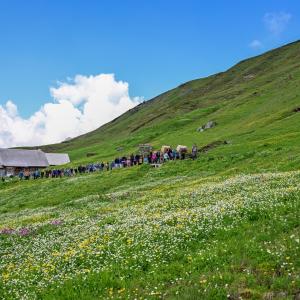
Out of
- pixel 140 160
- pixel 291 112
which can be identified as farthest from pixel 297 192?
pixel 291 112

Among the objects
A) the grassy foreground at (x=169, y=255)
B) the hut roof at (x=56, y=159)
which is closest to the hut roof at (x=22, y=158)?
→ the hut roof at (x=56, y=159)

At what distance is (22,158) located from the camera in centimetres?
14988

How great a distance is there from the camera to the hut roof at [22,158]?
144 metres

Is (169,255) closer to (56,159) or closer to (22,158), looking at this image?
(22,158)

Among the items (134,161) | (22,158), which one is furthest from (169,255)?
(22,158)

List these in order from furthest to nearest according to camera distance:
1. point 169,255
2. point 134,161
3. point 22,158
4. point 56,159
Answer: point 56,159 < point 22,158 < point 134,161 < point 169,255

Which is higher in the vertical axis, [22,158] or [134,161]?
[22,158]

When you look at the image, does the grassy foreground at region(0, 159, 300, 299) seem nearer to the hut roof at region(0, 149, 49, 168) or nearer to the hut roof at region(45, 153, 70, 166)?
the hut roof at region(0, 149, 49, 168)

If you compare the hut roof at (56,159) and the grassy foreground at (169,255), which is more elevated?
the hut roof at (56,159)

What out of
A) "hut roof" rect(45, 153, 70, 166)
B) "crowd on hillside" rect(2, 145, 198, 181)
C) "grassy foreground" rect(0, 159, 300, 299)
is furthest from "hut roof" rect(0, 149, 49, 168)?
"grassy foreground" rect(0, 159, 300, 299)

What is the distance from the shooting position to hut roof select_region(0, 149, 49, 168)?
14450 cm

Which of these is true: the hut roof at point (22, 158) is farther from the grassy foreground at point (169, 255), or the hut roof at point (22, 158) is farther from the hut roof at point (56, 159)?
the grassy foreground at point (169, 255)

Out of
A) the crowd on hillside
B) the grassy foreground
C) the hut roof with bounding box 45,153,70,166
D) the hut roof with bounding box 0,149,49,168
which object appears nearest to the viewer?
the grassy foreground

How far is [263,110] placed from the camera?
119 meters
